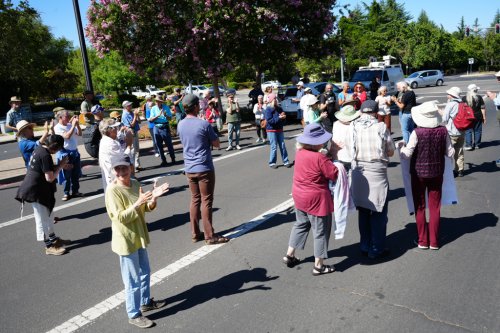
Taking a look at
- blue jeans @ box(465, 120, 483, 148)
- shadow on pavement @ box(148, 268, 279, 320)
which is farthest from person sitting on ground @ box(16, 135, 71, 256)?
blue jeans @ box(465, 120, 483, 148)

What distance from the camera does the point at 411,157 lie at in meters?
5.19

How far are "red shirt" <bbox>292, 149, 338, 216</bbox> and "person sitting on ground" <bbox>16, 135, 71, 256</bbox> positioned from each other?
3.46 m

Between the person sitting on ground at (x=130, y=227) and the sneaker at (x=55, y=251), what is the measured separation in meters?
2.41

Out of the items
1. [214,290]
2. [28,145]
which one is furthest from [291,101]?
[214,290]

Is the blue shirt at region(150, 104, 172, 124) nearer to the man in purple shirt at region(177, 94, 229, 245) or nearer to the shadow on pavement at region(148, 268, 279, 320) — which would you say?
the man in purple shirt at region(177, 94, 229, 245)

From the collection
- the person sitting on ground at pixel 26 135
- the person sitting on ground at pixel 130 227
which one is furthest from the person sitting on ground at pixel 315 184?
the person sitting on ground at pixel 26 135

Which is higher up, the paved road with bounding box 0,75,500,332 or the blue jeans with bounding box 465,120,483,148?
the blue jeans with bounding box 465,120,483,148

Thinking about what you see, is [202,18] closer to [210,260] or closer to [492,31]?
[210,260]

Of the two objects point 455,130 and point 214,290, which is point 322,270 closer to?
point 214,290

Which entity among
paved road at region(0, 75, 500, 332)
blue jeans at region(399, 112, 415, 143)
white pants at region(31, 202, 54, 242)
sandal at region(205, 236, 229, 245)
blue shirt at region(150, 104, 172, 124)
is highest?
blue shirt at region(150, 104, 172, 124)

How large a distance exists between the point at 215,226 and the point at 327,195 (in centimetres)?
258

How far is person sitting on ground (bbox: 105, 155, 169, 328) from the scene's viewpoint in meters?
3.75

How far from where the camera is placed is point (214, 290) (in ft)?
15.0

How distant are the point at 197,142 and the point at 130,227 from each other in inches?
79.0
